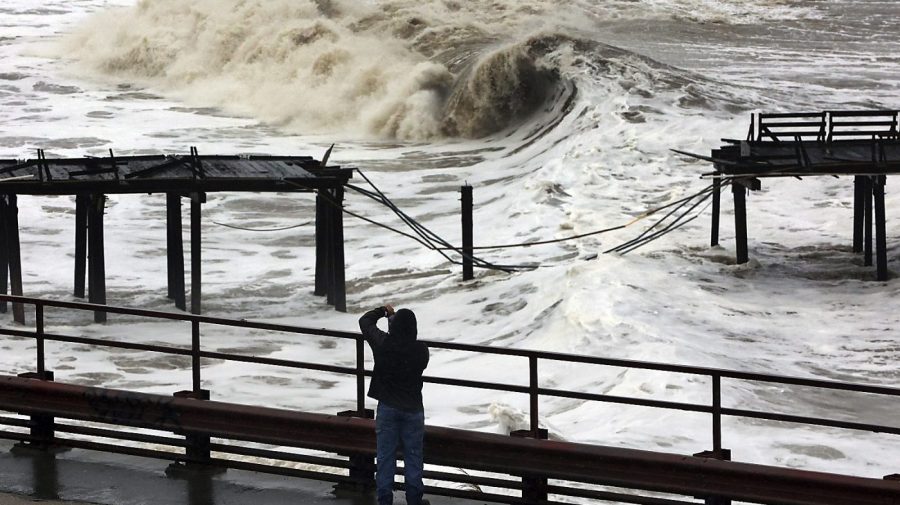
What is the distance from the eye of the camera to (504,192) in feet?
88.7

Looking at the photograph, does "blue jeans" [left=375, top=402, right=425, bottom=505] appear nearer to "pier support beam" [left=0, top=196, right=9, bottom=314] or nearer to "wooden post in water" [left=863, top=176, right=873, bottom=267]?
"pier support beam" [left=0, top=196, right=9, bottom=314]

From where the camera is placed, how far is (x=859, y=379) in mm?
13477

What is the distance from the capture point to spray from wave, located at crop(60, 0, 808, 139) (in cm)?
3744

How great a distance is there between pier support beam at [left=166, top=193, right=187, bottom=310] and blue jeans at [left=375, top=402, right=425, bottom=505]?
10795 mm

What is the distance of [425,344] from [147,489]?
1.74 m

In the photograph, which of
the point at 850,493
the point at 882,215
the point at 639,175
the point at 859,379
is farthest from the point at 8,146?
the point at 850,493

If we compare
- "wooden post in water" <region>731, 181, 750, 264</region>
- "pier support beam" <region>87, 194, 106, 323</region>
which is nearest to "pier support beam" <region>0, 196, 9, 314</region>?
"pier support beam" <region>87, 194, 106, 323</region>

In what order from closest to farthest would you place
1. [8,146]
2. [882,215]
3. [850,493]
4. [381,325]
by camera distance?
[850,493] → [381,325] → [882,215] → [8,146]

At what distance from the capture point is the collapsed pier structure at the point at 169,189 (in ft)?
56.1

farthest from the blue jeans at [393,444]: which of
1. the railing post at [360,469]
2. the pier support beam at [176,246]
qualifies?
the pier support beam at [176,246]

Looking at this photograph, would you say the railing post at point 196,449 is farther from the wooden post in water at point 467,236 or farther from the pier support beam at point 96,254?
the wooden post in water at point 467,236

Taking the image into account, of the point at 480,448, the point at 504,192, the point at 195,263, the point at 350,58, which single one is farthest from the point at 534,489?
the point at 350,58

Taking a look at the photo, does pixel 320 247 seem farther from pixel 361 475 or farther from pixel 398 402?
pixel 398 402

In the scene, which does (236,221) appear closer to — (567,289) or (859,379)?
(567,289)
